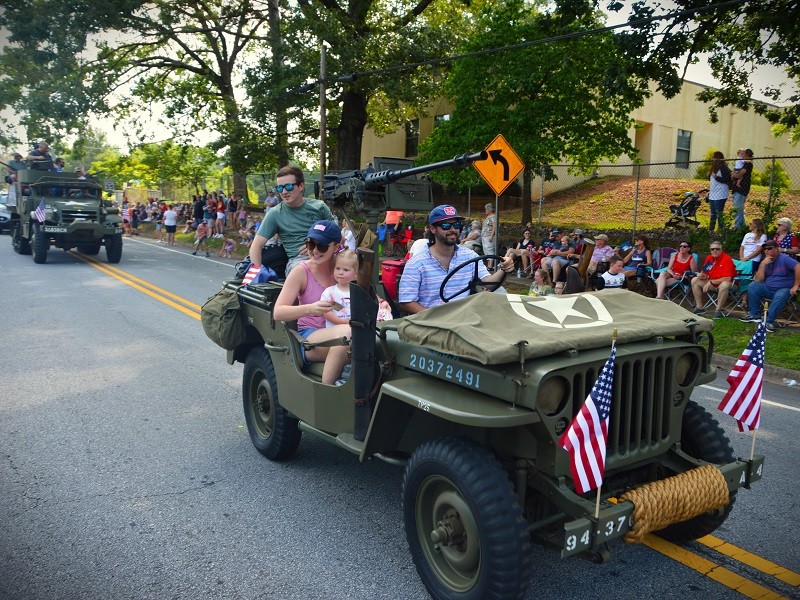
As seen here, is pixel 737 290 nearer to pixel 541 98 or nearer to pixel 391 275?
pixel 541 98

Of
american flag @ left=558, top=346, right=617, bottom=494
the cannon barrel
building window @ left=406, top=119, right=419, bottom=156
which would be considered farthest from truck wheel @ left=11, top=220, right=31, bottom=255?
american flag @ left=558, top=346, right=617, bottom=494

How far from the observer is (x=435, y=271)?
4.73 meters

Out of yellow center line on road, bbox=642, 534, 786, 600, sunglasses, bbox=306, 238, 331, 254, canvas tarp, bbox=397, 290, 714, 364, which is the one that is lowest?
yellow center line on road, bbox=642, 534, 786, 600

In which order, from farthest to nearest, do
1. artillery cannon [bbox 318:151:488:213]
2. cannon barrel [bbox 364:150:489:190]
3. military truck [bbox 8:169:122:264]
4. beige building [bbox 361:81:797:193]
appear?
beige building [bbox 361:81:797:193] < military truck [bbox 8:169:122:264] < artillery cannon [bbox 318:151:488:213] < cannon barrel [bbox 364:150:489:190]

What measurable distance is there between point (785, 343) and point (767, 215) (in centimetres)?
421

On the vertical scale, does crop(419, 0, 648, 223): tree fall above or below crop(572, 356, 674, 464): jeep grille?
above

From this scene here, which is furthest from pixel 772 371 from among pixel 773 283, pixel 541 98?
pixel 541 98

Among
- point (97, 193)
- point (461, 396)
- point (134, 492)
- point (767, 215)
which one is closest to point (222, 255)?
point (97, 193)

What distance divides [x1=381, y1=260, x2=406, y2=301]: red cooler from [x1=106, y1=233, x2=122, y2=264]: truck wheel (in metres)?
15.8

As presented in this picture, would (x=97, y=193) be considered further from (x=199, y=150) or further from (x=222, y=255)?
(x=199, y=150)

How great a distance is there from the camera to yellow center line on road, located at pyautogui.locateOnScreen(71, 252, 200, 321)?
441 inches

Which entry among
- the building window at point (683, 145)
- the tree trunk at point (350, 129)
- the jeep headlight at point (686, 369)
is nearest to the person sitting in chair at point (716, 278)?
the jeep headlight at point (686, 369)

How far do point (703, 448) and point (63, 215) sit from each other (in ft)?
60.4

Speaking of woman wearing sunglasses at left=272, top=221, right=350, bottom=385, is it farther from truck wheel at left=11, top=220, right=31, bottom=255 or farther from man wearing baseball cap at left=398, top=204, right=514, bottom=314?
truck wheel at left=11, top=220, right=31, bottom=255
